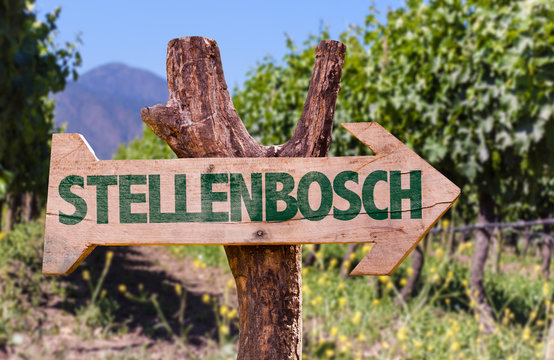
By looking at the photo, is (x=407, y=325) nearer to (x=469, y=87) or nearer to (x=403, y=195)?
(x=469, y=87)

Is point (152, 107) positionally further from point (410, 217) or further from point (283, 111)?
point (283, 111)

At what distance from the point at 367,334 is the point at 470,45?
287cm

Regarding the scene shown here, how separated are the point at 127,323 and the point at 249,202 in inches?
158

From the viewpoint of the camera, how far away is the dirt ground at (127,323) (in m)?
3.86

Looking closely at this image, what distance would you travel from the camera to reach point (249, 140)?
1.25 metres

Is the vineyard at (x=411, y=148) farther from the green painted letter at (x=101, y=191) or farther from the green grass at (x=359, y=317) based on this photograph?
the green painted letter at (x=101, y=191)

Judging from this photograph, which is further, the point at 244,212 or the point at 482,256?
the point at 482,256

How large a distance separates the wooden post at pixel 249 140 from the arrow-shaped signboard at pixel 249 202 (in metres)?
0.09

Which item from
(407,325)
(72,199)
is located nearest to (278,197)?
(72,199)

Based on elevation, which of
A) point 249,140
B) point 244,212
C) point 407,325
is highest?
point 249,140

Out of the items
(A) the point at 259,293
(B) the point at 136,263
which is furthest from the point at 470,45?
(B) the point at 136,263

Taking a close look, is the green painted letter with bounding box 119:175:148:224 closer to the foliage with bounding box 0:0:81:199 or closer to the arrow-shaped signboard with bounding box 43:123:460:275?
the arrow-shaped signboard with bounding box 43:123:460:275

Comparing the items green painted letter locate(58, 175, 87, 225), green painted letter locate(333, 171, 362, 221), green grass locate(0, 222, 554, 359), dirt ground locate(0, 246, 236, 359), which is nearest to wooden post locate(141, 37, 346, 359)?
green painted letter locate(333, 171, 362, 221)

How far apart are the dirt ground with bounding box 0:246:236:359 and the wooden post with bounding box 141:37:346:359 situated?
1813 mm
